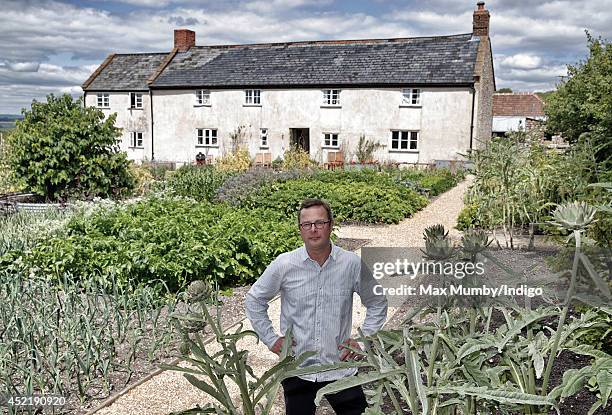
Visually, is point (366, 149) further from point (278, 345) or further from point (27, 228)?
point (278, 345)

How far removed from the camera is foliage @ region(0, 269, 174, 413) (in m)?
4.14

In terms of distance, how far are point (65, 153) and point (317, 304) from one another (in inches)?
405

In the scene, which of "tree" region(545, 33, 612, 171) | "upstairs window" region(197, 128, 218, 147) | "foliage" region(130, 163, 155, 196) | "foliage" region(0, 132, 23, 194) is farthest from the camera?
"upstairs window" region(197, 128, 218, 147)

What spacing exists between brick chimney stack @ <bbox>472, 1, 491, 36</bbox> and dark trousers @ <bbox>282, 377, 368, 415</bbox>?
2523 cm

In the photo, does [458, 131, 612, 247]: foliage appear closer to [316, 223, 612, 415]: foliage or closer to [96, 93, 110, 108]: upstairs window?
[316, 223, 612, 415]: foliage

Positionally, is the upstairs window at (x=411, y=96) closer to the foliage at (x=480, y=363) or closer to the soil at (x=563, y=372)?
the soil at (x=563, y=372)

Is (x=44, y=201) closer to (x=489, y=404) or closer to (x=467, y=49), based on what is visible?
(x=489, y=404)

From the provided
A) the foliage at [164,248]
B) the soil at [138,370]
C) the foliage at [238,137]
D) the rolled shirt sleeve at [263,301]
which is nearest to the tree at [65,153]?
the foliage at [164,248]

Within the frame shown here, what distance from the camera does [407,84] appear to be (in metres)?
25.2

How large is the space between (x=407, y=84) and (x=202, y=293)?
24.0 meters

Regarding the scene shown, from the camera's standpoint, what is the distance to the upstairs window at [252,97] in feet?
91.1

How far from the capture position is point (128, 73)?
3122 centimetres

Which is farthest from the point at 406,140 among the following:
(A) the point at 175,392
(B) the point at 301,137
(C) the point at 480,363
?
(C) the point at 480,363

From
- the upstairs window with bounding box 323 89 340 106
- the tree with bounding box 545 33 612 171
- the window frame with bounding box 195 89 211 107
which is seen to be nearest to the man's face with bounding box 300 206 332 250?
the tree with bounding box 545 33 612 171
